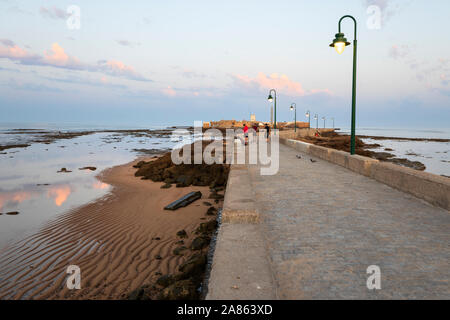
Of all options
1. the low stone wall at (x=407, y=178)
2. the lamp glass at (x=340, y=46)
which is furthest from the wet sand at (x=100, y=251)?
the lamp glass at (x=340, y=46)

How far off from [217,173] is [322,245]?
12376 mm

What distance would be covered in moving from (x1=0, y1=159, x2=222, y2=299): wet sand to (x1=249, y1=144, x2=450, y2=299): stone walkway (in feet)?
9.65

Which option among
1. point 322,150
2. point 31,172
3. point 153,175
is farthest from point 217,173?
point 31,172

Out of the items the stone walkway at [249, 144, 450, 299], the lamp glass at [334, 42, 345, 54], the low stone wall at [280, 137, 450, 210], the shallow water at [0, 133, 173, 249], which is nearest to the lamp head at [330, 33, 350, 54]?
the lamp glass at [334, 42, 345, 54]

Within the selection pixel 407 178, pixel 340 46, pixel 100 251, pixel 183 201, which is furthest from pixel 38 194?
pixel 407 178

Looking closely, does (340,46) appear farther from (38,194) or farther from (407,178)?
(38,194)

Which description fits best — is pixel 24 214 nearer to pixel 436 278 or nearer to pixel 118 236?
pixel 118 236

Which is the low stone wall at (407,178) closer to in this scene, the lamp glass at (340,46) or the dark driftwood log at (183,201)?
the lamp glass at (340,46)

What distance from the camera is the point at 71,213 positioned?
11.0 meters

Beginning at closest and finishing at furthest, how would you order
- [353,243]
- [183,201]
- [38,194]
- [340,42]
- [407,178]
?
[353,243], [407,178], [340,42], [183,201], [38,194]

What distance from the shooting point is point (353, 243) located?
4.15 m

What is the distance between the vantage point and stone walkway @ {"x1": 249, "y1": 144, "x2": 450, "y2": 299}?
2988mm

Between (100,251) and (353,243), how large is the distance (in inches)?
240

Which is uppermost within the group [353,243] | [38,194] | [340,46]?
[340,46]
